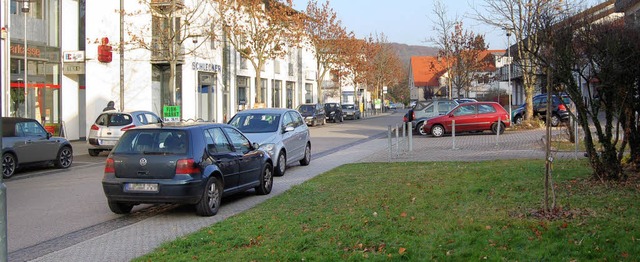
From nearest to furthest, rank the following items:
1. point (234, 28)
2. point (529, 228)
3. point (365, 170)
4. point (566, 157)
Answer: point (529, 228) < point (365, 170) < point (566, 157) < point (234, 28)

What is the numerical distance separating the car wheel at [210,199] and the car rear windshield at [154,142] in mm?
676

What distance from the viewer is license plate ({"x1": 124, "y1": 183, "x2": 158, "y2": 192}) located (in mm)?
9285

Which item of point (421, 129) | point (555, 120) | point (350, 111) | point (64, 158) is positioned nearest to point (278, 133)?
point (64, 158)

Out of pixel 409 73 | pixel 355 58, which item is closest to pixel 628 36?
pixel 355 58

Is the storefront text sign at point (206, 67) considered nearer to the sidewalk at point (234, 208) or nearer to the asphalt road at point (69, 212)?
the sidewalk at point (234, 208)

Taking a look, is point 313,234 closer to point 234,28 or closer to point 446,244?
point 446,244

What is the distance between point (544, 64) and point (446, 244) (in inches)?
160

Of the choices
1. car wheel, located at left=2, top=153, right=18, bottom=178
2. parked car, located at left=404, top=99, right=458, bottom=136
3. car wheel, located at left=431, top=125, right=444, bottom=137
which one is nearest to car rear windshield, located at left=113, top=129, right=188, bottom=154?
car wheel, located at left=2, top=153, right=18, bottom=178

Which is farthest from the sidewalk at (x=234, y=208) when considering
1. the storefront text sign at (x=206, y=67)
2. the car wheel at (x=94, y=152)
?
the storefront text sign at (x=206, y=67)

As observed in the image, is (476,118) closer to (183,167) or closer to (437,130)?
(437,130)

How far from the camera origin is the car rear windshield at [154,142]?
31.2ft

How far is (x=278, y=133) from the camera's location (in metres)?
15.6

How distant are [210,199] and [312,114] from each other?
3622 centimetres

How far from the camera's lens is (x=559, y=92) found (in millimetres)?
10188
